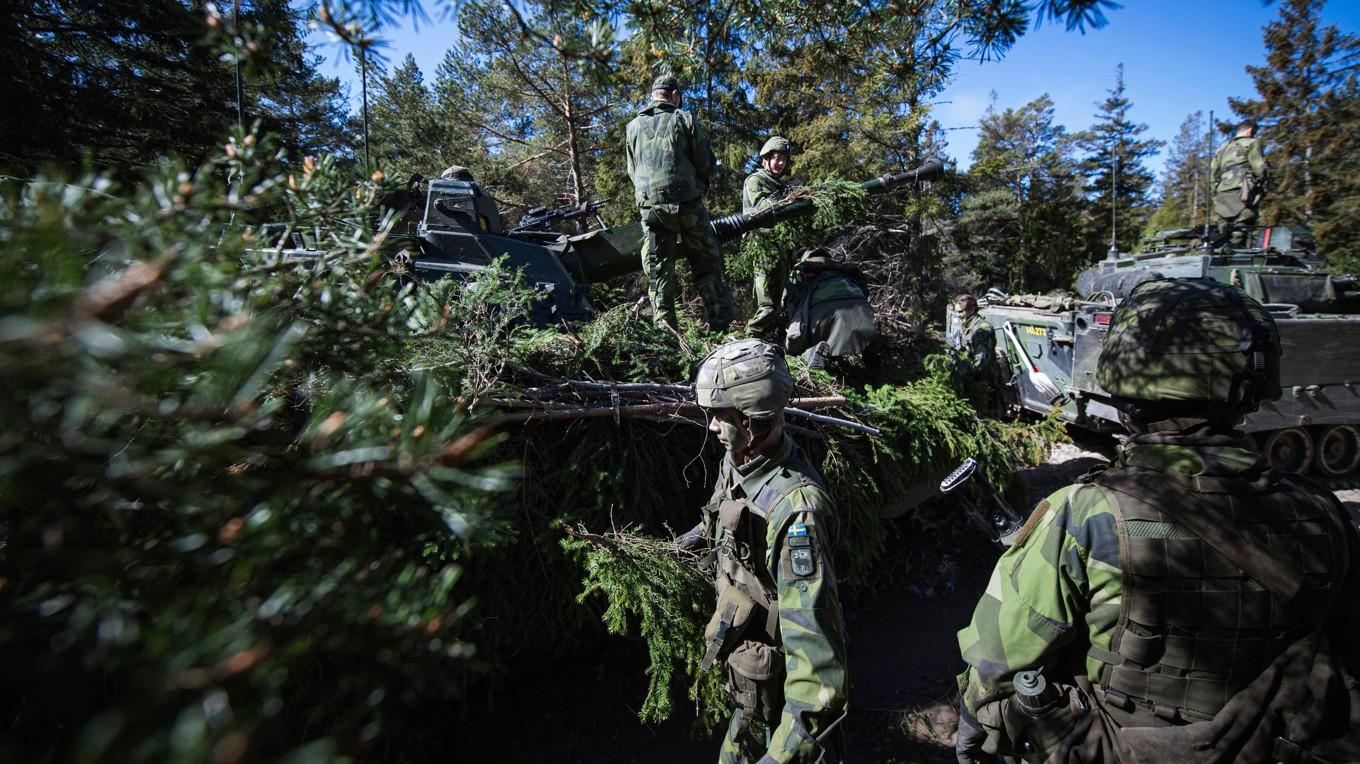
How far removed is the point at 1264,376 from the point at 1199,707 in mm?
913

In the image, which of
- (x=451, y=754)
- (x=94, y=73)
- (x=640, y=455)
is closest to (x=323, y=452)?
(x=640, y=455)

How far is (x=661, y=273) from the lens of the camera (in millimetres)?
5273

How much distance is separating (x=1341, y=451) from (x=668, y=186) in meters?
9.97

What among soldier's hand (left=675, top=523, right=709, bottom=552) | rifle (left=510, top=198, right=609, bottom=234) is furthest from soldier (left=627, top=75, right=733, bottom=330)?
soldier's hand (left=675, top=523, right=709, bottom=552)

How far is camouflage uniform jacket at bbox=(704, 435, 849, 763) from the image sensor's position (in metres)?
1.94

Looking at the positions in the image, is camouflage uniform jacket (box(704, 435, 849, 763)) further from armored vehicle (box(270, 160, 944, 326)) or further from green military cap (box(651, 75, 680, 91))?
green military cap (box(651, 75, 680, 91))

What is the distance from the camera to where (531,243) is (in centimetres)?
503

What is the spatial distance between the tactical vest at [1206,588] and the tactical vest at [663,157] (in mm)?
4032

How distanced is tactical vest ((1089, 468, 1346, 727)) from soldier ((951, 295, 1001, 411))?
158 inches

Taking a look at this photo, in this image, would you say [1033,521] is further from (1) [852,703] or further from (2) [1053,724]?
(1) [852,703]

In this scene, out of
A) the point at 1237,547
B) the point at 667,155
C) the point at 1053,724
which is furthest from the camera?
the point at 667,155

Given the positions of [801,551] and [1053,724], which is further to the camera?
[801,551]

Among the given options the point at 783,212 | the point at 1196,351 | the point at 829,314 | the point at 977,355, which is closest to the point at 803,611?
the point at 1196,351

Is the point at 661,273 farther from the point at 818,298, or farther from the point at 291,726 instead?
the point at 291,726
